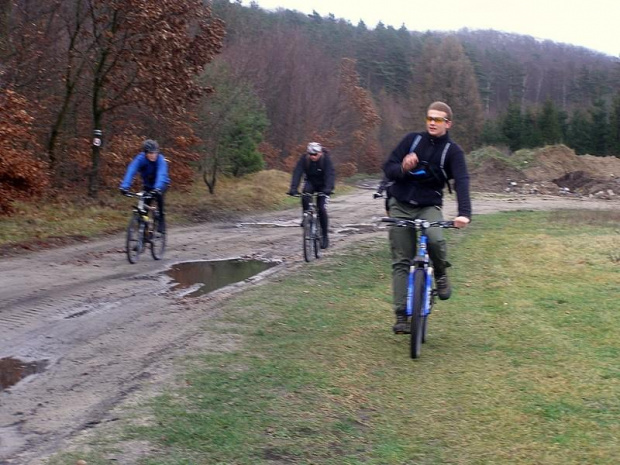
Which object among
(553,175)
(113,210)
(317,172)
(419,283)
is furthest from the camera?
A: (553,175)

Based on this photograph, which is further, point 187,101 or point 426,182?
point 187,101

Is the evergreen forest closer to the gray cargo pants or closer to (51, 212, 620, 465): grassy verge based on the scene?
(51, 212, 620, 465): grassy verge

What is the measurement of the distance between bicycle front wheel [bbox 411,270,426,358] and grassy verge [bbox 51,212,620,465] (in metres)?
0.15

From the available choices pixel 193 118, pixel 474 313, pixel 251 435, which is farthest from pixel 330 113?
pixel 251 435

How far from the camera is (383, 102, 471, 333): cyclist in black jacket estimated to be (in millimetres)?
7094

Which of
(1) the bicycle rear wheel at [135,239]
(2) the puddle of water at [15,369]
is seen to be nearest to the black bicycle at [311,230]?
(1) the bicycle rear wheel at [135,239]

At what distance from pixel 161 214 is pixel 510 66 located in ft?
378

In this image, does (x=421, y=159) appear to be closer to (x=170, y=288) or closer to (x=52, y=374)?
(x=52, y=374)

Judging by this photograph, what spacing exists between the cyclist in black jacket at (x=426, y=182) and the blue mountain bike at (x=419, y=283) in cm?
11

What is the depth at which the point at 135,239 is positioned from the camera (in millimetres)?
12688

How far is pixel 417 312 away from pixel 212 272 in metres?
5.79

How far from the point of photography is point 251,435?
4.84 m

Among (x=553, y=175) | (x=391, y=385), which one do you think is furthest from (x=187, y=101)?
(x=553, y=175)

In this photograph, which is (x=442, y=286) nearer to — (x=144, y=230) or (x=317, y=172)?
(x=144, y=230)
